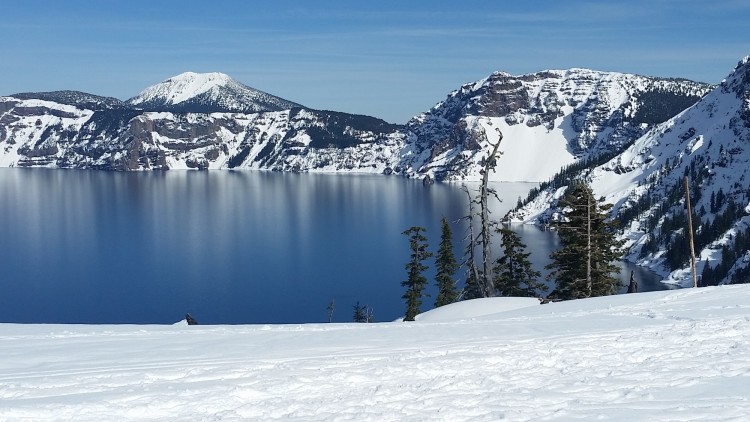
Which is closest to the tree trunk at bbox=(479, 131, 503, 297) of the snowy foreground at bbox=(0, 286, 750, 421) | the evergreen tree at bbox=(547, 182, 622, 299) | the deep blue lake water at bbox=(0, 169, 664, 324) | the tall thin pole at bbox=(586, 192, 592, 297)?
the evergreen tree at bbox=(547, 182, 622, 299)

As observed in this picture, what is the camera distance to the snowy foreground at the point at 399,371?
1151cm

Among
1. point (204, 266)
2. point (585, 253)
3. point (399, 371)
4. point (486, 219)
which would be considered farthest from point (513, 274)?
point (204, 266)

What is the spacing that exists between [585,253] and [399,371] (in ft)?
89.2

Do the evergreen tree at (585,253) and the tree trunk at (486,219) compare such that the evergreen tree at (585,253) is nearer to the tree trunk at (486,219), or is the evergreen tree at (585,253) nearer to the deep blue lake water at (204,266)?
the tree trunk at (486,219)

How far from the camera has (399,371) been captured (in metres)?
13.9

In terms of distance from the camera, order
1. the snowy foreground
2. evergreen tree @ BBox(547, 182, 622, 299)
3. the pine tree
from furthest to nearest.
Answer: the pine tree, evergreen tree @ BBox(547, 182, 622, 299), the snowy foreground

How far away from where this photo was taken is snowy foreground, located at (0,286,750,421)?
11.5 metres

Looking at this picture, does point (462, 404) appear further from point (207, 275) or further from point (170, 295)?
point (207, 275)

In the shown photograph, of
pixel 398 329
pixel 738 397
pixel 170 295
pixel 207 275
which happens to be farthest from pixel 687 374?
pixel 207 275

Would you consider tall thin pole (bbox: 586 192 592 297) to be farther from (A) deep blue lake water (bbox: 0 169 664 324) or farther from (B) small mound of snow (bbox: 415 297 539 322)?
(A) deep blue lake water (bbox: 0 169 664 324)

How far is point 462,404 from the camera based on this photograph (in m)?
11.8

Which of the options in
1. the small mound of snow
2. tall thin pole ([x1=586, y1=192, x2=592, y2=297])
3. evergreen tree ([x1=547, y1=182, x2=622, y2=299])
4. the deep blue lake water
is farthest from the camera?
the deep blue lake water

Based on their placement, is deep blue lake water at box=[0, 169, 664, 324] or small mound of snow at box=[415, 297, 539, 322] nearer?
small mound of snow at box=[415, 297, 539, 322]

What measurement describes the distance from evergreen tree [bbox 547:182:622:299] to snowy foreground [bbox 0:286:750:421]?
16.7m
